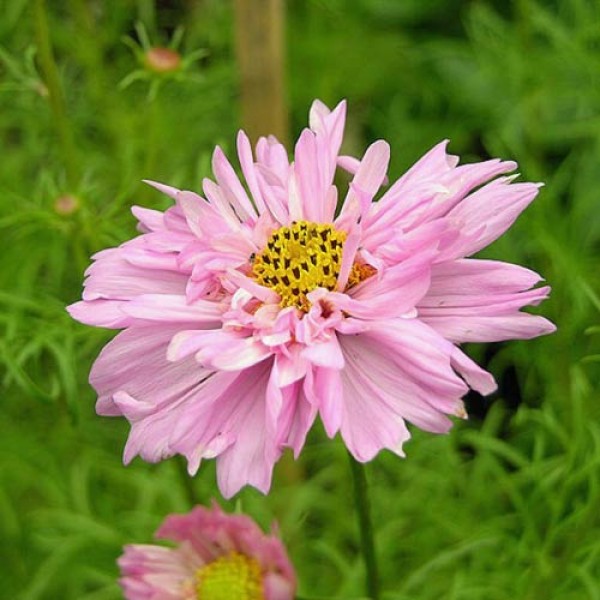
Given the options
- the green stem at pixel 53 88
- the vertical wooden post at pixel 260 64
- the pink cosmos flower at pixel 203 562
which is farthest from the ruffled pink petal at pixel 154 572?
the vertical wooden post at pixel 260 64

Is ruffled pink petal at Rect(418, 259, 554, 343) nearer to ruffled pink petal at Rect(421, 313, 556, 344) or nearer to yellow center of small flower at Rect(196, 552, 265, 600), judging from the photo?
ruffled pink petal at Rect(421, 313, 556, 344)

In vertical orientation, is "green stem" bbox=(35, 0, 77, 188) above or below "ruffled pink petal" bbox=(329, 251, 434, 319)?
above

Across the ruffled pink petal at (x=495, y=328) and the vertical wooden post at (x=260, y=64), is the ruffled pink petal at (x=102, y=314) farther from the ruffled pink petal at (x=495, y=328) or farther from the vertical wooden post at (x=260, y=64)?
the vertical wooden post at (x=260, y=64)

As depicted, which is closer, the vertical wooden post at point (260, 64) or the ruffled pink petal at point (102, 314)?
the ruffled pink petal at point (102, 314)

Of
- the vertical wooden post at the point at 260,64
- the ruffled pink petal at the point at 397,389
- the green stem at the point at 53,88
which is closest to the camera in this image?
the ruffled pink petal at the point at 397,389

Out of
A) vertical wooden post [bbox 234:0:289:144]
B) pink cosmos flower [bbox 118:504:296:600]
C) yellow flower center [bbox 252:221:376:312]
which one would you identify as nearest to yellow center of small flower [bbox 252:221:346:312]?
yellow flower center [bbox 252:221:376:312]

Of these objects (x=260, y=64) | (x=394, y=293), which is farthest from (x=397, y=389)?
(x=260, y=64)

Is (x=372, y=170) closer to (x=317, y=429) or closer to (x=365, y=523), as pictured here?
(x=365, y=523)
